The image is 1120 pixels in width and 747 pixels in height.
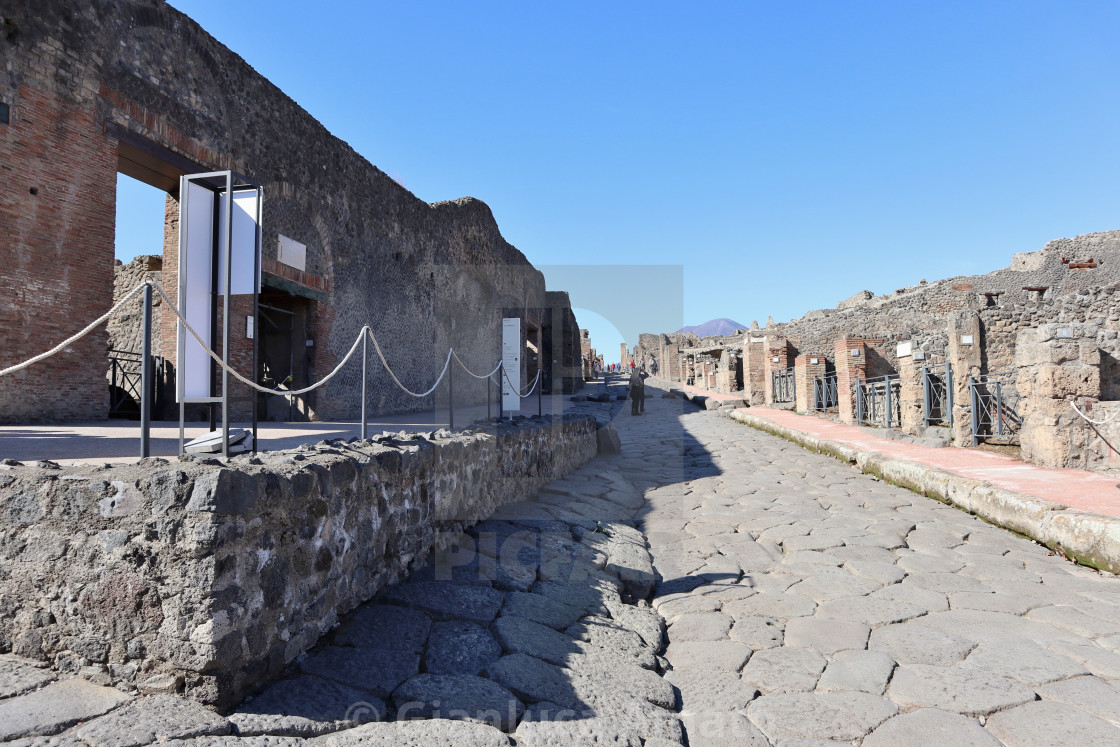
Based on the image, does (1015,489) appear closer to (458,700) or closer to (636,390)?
(458,700)

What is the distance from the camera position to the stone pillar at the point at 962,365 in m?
8.10

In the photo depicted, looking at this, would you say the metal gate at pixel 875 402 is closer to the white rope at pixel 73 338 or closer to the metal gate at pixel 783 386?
the metal gate at pixel 783 386

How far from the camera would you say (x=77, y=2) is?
5.84m

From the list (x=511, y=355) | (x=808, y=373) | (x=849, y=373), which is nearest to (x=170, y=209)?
(x=511, y=355)

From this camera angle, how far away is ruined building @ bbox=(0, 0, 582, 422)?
5652mm

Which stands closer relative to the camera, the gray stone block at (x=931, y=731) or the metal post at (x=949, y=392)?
the gray stone block at (x=931, y=731)

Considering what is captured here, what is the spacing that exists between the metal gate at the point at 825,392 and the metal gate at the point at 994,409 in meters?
4.71

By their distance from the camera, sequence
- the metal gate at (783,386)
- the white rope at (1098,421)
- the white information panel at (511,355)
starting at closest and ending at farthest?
1. the white rope at (1098,421)
2. the white information panel at (511,355)
3. the metal gate at (783,386)

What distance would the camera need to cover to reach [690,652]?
2.94 metres

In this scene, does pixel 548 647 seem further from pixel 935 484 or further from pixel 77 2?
pixel 77 2

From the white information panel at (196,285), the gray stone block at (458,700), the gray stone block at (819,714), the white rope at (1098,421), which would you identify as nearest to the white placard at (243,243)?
the white information panel at (196,285)

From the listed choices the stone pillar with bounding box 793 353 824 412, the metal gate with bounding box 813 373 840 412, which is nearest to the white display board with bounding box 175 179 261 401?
→ the metal gate with bounding box 813 373 840 412

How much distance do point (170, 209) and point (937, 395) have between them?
37.6ft

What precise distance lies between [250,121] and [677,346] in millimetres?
35284
